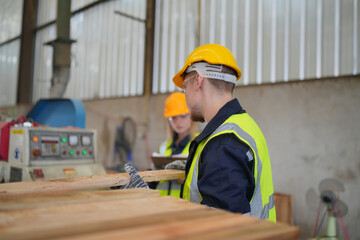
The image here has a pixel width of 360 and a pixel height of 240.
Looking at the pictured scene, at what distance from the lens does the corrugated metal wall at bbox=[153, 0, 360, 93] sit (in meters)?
3.13

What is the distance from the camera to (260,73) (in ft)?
12.4

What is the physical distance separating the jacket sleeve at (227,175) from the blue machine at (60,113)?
1.99m

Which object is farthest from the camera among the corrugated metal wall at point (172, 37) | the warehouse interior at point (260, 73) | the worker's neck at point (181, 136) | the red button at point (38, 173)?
the corrugated metal wall at point (172, 37)

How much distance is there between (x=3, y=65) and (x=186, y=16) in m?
7.02

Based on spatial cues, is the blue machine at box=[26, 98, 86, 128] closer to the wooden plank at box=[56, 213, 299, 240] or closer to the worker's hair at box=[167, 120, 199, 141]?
the worker's hair at box=[167, 120, 199, 141]

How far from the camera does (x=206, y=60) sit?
1334 millimetres

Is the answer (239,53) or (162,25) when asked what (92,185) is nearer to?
(239,53)

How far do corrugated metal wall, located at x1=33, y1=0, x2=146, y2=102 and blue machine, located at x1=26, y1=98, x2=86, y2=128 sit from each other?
6.61ft

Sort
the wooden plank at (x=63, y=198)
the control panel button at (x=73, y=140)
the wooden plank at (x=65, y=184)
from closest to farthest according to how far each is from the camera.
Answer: the wooden plank at (x=63, y=198) → the wooden plank at (x=65, y=184) → the control panel button at (x=73, y=140)

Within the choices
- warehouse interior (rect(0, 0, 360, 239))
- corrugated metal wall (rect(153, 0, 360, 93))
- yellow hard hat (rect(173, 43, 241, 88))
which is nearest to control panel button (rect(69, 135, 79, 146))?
warehouse interior (rect(0, 0, 360, 239))

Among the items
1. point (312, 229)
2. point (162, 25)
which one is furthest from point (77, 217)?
point (162, 25)

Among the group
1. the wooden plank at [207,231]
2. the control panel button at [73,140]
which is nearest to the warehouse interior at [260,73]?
the control panel button at [73,140]

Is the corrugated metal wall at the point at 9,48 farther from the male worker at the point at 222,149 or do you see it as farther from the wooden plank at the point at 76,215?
the wooden plank at the point at 76,215

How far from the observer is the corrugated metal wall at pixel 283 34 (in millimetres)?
3133
